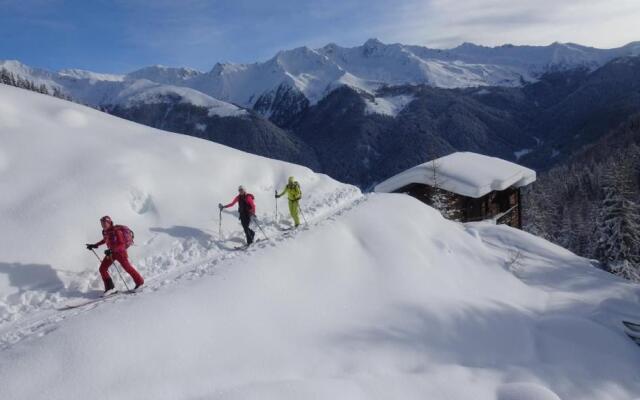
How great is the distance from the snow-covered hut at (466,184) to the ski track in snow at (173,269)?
1572 centimetres

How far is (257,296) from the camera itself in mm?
9445

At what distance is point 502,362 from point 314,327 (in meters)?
4.24

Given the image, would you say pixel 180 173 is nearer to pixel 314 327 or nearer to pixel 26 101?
pixel 26 101

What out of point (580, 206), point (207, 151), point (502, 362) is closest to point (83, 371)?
point (502, 362)

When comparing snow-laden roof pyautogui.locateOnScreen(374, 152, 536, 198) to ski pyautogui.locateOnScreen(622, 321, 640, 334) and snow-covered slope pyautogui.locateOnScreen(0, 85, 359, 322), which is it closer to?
snow-covered slope pyautogui.locateOnScreen(0, 85, 359, 322)

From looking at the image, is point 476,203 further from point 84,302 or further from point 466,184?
point 84,302

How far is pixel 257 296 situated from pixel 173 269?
336 cm

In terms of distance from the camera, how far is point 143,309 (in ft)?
26.6

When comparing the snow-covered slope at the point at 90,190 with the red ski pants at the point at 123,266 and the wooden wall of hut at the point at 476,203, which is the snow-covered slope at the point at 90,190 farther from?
the wooden wall of hut at the point at 476,203

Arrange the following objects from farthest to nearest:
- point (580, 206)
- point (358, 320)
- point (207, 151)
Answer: point (580, 206)
point (207, 151)
point (358, 320)

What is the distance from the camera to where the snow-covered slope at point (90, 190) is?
10781 mm

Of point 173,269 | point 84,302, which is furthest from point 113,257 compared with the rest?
point 173,269

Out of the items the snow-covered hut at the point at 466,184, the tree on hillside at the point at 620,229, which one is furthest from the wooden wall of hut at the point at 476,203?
the tree on hillside at the point at 620,229

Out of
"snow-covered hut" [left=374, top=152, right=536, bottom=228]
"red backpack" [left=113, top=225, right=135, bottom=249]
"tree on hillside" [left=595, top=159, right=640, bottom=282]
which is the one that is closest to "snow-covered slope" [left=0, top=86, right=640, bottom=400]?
"red backpack" [left=113, top=225, right=135, bottom=249]
